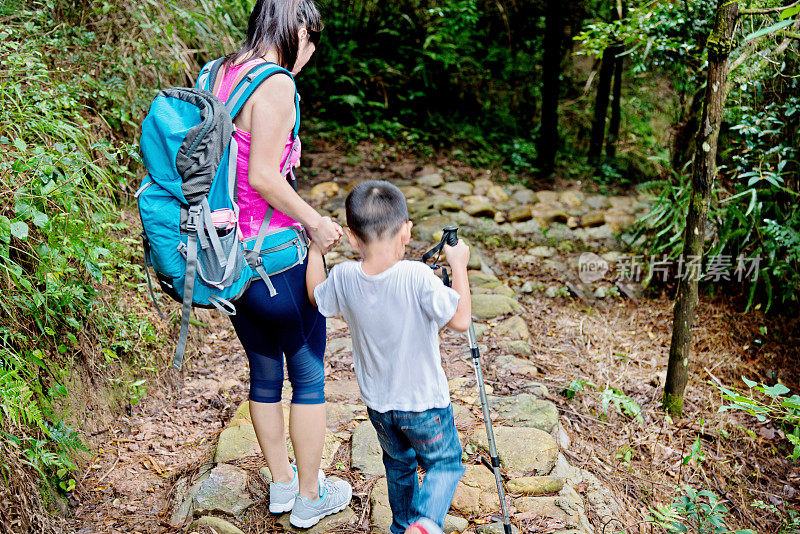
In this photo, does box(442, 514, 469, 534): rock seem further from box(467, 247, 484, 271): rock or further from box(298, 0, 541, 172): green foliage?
box(298, 0, 541, 172): green foliage

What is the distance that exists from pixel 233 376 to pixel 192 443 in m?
0.59

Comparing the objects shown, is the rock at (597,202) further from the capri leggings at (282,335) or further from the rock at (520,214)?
the capri leggings at (282,335)

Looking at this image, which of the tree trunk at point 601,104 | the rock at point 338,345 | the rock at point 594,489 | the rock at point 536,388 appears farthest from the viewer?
the tree trunk at point 601,104

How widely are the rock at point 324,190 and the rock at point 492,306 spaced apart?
245 cm

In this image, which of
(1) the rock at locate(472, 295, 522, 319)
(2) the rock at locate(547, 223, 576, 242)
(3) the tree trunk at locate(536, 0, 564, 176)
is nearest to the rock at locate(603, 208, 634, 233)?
(2) the rock at locate(547, 223, 576, 242)

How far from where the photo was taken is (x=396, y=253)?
179 cm

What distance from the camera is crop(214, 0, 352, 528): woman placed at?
5.79 ft

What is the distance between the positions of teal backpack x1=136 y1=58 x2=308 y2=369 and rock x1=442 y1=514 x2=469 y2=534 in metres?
1.23

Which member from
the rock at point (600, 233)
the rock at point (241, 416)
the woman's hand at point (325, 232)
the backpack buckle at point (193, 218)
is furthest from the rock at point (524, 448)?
the rock at point (600, 233)

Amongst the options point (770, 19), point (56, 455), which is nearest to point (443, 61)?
point (770, 19)

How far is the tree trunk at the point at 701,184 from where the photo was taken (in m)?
2.84

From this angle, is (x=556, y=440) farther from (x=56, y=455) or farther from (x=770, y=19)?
(x=770, y=19)

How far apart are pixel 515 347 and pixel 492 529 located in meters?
1.72

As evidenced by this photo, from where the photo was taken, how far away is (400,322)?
1756 mm
